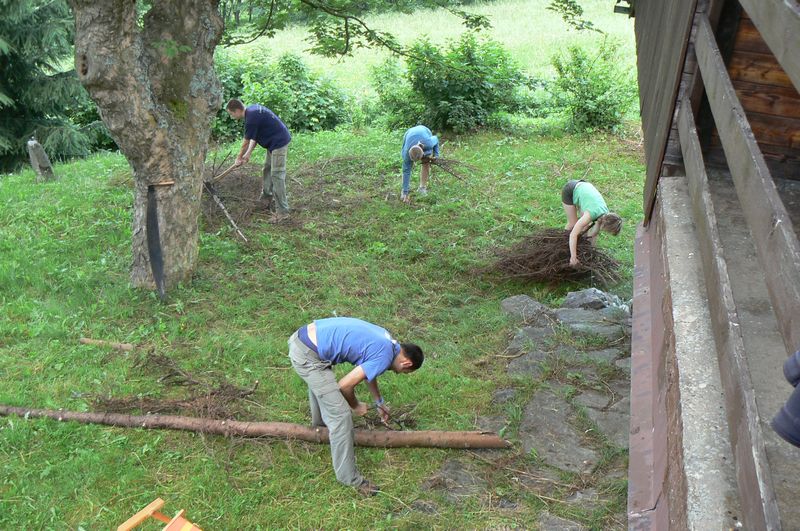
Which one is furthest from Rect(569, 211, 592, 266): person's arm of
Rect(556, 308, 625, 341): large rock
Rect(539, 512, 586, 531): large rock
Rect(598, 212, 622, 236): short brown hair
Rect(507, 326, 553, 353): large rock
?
Rect(539, 512, 586, 531): large rock

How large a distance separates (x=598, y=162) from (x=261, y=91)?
8.52 metres

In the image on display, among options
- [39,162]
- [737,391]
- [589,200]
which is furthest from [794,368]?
[39,162]

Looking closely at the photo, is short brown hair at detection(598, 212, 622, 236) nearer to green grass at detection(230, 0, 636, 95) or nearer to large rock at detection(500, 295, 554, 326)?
large rock at detection(500, 295, 554, 326)

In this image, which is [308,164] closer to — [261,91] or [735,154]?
[261,91]

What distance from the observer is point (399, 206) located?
1107 cm

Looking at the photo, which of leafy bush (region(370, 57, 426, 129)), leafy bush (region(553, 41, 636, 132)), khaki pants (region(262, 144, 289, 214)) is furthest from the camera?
leafy bush (region(370, 57, 426, 129))

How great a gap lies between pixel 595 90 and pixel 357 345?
1310cm

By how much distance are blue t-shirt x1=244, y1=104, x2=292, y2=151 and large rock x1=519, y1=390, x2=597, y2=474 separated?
5954mm

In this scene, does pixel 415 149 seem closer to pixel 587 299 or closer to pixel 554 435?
pixel 587 299

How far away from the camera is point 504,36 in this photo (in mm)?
28281

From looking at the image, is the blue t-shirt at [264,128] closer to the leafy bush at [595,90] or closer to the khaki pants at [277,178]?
the khaki pants at [277,178]

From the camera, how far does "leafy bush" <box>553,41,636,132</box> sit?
614 inches

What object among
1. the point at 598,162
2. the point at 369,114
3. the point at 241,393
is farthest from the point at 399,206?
the point at 369,114

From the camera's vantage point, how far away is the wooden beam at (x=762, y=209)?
1676 millimetres
